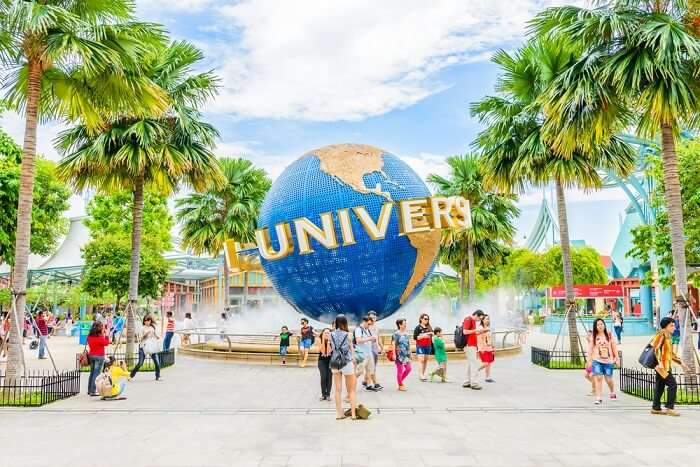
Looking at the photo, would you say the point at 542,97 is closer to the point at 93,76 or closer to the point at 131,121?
the point at 93,76

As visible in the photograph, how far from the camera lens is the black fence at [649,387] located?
1123 cm

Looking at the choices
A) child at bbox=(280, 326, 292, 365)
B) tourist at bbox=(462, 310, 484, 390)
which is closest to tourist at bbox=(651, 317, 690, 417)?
tourist at bbox=(462, 310, 484, 390)

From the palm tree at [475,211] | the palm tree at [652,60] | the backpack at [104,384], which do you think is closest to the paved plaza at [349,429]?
the backpack at [104,384]

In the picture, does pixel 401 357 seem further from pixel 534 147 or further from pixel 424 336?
pixel 534 147

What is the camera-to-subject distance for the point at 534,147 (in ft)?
56.4

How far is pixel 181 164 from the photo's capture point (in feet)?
54.7

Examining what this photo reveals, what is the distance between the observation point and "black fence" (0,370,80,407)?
1127cm

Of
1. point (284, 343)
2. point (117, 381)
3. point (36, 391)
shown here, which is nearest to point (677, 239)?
point (284, 343)

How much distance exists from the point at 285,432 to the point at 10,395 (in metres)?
6.31

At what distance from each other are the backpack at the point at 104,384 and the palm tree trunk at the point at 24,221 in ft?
5.06

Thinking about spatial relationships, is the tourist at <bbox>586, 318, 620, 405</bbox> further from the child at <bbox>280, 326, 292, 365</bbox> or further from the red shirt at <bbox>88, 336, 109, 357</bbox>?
the red shirt at <bbox>88, 336, 109, 357</bbox>

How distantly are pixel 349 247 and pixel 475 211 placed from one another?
13.2m

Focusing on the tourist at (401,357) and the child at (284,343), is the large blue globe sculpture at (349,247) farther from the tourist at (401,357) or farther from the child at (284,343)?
the tourist at (401,357)

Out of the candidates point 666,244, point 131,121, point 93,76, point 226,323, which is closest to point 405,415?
point 93,76
